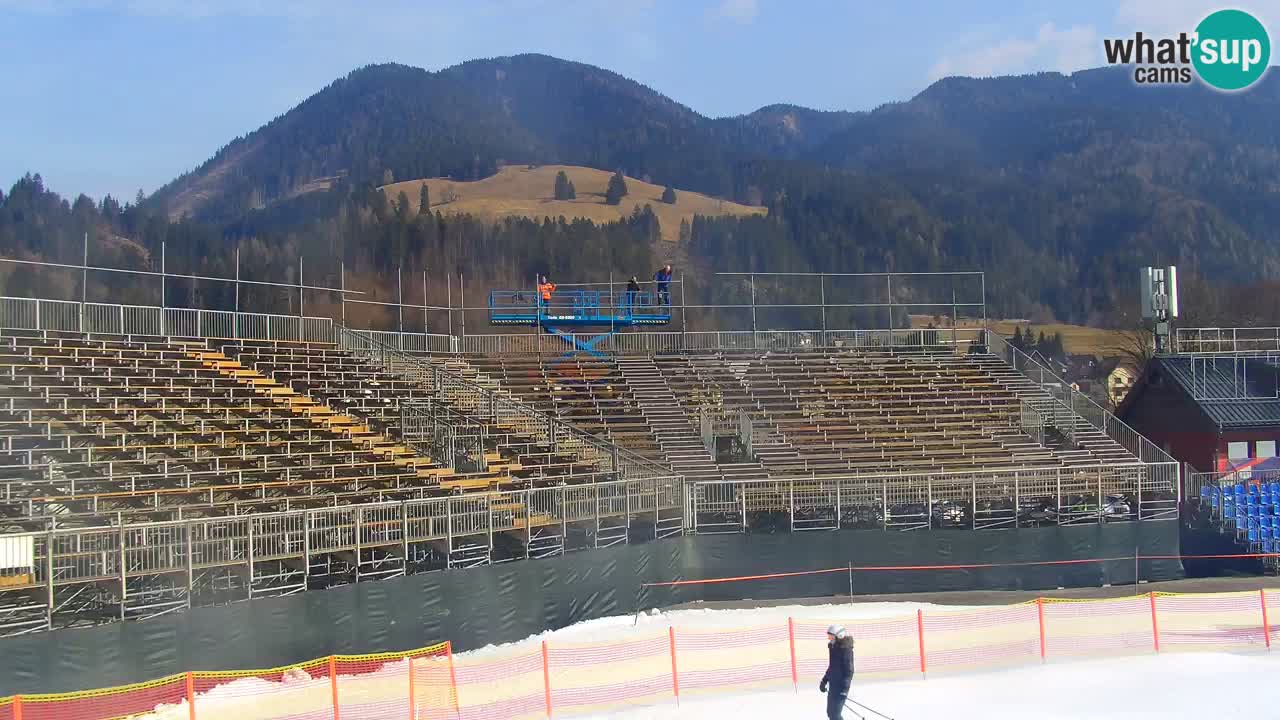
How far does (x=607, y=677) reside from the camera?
19.0 metres

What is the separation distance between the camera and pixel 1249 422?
135ft

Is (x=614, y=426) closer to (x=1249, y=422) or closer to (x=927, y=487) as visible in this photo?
(x=927, y=487)

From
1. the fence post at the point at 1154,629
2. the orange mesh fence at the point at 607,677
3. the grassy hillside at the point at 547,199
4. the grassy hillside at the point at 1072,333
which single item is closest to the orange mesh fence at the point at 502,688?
the orange mesh fence at the point at 607,677

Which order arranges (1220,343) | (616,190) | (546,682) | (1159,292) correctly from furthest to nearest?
(616,190), (1220,343), (1159,292), (546,682)

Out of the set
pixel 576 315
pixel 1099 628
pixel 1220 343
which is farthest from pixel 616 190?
pixel 1099 628

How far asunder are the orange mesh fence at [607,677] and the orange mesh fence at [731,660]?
34cm

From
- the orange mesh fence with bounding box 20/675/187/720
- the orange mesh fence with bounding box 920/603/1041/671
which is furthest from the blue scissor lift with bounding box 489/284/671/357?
the orange mesh fence with bounding box 20/675/187/720

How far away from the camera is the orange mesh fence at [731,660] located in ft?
62.8

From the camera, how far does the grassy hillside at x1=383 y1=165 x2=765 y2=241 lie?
468 ft

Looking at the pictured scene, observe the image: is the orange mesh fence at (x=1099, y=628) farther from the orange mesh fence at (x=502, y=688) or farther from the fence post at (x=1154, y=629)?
the orange mesh fence at (x=502, y=688)

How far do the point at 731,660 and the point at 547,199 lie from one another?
438 feet

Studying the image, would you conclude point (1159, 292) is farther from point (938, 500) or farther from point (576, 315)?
point (576, 315)

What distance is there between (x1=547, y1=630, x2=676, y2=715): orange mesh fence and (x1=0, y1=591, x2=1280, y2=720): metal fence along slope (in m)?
0.03

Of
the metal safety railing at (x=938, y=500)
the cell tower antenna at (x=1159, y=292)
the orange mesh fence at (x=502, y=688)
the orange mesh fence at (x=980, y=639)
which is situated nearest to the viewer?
the orange mesh fence at (x=502, y=688)
